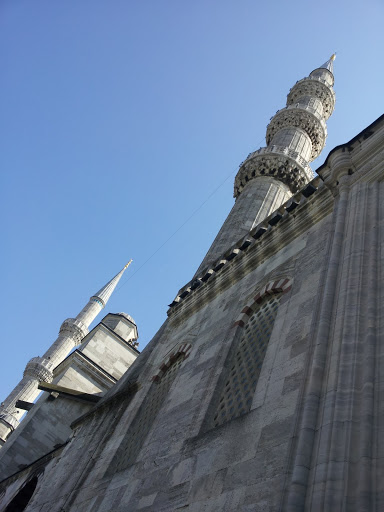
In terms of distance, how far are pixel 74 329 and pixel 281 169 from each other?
15.8 meters

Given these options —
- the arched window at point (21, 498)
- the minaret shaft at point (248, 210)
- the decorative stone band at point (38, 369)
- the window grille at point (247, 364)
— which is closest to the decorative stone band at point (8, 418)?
the decorative stone band at point (38, 369)

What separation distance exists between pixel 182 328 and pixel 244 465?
5.41 m

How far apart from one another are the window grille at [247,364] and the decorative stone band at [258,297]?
84 millimetres

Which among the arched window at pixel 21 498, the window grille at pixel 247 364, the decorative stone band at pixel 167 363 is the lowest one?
the window grille at pixel 247 364

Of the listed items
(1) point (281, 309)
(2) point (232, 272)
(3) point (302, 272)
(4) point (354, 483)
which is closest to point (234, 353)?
(1) point (281, 309)

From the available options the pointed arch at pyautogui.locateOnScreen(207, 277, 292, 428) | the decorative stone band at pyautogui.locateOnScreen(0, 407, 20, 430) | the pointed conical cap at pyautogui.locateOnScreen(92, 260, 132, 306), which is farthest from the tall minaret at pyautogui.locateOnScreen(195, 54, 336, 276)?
the pointed conical cap at pyautogui.locateOnScreen(92, 260, 132, 306)

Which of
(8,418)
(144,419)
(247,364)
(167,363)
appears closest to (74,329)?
(8,418)

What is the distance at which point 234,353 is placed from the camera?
711 cm

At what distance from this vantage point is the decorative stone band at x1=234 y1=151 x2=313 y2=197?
17.4 meters

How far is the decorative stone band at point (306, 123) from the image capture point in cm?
2041

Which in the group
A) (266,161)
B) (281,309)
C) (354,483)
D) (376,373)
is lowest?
(354,483)

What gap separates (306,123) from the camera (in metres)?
20.4

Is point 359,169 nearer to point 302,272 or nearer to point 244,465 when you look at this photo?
point 302,272

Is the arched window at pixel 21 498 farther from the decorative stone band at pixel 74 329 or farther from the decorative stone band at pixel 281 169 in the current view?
the decorative stone band at pixel 74 329
